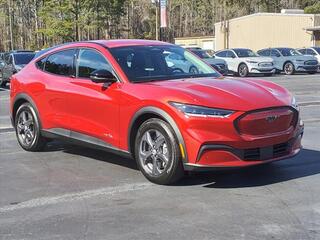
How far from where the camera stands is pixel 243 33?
54.1 metres

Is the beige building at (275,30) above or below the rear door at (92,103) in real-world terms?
above

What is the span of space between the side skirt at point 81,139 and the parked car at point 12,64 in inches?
621

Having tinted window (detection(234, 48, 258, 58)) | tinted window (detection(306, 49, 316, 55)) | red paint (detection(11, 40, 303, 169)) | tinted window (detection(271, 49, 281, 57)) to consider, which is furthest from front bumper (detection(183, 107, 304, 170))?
tinted window (detection(306, 49, 316, 55))

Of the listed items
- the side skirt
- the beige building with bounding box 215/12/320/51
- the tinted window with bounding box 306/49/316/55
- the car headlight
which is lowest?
the side skirt

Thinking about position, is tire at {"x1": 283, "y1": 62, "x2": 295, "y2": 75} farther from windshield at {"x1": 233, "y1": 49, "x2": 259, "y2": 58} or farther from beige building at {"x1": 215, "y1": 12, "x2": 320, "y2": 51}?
beige building at {"x1": 215, "y1": 12, "x2": 320, "y2": 51}

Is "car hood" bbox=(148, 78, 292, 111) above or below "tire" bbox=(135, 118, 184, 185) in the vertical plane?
above

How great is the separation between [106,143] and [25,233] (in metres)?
2.32

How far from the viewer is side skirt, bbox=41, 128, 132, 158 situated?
22.5 feet

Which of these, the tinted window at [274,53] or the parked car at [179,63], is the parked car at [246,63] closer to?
the tinted window at [274,53]

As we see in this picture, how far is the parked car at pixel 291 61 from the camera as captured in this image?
→ 31156 mm

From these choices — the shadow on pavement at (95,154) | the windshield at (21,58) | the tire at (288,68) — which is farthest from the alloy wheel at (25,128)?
the tire at (288,68)

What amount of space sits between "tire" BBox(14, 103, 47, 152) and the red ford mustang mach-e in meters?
0.04

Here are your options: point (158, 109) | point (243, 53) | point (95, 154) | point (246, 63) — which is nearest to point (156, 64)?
point (158, 109)

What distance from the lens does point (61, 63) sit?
7.93m
